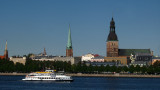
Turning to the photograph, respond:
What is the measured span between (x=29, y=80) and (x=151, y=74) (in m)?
57.9

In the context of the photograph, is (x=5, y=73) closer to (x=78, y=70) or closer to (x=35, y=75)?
(x=78, y=70)

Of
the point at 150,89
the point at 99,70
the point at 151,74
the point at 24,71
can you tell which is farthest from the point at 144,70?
the point at 150,89

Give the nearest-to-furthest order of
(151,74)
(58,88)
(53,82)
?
(58,88) < (53,82) < (151,74)

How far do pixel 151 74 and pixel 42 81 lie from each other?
57.6m

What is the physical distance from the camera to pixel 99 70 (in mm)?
196375

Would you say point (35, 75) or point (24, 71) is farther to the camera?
point (24, 71)

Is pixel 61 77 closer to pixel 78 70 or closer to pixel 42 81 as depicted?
pixel 42 81

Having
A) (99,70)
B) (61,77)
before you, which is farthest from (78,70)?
(61,77)

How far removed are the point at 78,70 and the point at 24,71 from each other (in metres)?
18.0

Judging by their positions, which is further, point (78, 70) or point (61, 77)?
point (78, 70)

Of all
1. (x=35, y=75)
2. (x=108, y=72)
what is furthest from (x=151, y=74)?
(x=35, y=75)

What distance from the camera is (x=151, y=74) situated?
622 feet

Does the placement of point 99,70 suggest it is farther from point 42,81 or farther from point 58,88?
point 58,88

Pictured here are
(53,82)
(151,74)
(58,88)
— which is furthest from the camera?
(151,74)
